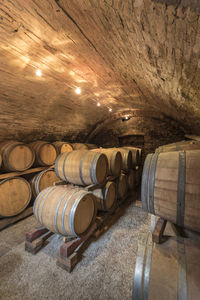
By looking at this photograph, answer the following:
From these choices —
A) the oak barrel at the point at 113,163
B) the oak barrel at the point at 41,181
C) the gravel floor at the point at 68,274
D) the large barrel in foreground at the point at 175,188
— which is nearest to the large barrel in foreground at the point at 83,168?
the oak barrel at the point at 113,163

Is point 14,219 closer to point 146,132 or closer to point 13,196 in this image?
point 13,196

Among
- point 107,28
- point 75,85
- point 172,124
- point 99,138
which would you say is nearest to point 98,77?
point 75,85

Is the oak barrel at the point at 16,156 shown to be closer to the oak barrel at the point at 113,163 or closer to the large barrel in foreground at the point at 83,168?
the large barrel in foreground at the point at 83,168

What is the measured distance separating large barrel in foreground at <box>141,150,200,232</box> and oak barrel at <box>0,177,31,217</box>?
3.22 meters

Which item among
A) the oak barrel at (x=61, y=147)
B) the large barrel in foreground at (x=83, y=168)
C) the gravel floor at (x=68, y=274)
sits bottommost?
the gravel floor at (x=68, y=274)

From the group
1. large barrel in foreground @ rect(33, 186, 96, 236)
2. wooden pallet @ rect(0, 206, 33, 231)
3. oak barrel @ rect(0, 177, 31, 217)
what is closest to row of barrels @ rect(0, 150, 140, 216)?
oak barrel @ rect(0, 177, 31, 217)

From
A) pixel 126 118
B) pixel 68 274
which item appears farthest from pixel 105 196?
pixel 126 118

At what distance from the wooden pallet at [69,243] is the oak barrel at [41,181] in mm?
1476

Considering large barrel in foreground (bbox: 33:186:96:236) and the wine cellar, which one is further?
large barrel in foreground (bbox: 33:186:96:236)

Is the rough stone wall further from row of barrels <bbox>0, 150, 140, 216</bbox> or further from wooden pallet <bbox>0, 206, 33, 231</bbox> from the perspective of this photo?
wooden pallet <bbox>0, 206, 33, 231</bbox>

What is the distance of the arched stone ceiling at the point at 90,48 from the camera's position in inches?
42.3

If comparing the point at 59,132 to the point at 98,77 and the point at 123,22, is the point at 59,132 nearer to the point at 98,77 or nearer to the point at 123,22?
the point at 98,77

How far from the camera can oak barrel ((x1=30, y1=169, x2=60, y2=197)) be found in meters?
3.82

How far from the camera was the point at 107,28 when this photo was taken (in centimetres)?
148
